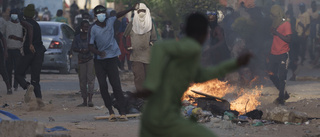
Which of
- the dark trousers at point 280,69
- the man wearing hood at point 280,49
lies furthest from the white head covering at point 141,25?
the dark trousers at point 280,69

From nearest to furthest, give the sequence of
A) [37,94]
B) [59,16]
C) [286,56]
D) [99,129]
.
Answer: [99,129] → [37,94] → [286,56] → [59,16]

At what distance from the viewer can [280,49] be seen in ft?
42.0

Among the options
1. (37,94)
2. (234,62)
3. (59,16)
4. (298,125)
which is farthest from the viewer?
(59,16)

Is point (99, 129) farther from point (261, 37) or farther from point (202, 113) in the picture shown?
point (261, 37)

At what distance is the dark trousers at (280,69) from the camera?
508 inches

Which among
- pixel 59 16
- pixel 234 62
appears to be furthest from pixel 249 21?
pixel 234 62

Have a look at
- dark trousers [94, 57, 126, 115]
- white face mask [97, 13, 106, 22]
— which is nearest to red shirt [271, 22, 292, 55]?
dark trousers [94, 57, 126, 115]

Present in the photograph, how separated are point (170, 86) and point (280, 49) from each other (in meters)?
8.25

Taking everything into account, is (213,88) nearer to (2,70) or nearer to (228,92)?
(228,92)

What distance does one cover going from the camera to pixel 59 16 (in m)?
26.7

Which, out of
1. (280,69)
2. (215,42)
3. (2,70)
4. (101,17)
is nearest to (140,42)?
(101,17)

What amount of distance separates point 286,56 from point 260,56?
6.03 m

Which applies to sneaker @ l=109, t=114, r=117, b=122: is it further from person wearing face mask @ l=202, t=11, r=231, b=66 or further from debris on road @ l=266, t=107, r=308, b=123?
person wearing face mask @ l=202, t=11, r=231, b=66

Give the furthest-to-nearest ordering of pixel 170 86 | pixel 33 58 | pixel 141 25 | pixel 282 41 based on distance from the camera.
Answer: pixel 282 41
pixel 141 25
pixel 33 58
pixel 170 86
